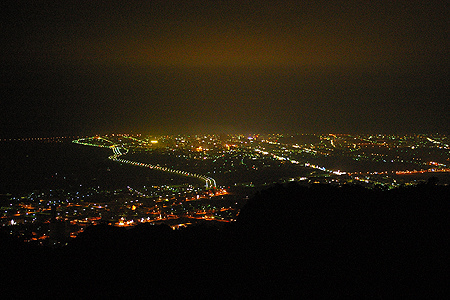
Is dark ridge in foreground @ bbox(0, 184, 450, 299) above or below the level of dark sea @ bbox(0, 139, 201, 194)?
above

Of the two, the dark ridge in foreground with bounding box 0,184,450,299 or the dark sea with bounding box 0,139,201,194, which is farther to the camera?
the dark sea with bounding box 0,139,201,194

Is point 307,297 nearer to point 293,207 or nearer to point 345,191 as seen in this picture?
point 293,207

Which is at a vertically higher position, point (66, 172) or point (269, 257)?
point (269, 257)

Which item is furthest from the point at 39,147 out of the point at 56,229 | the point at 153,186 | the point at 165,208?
the point at 56,229

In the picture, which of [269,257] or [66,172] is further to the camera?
[66,172]
